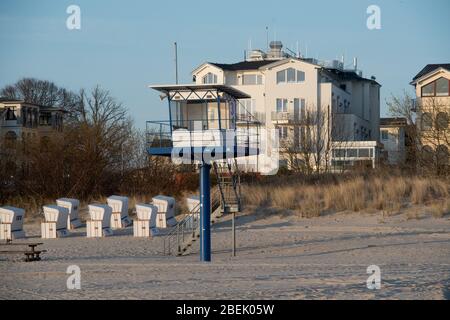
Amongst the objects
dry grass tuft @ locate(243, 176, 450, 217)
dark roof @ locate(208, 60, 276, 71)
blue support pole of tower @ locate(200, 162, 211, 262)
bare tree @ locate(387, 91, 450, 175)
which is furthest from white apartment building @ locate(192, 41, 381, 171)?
blue support pole of tower @ locate(200, 162, 211, 262)

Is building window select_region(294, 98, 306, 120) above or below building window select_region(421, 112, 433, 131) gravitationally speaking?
above

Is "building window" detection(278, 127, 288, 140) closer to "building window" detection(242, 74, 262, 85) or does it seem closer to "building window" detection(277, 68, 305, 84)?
"building window" detection(277, 68, 305, 84)

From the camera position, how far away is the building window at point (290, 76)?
7006 cm

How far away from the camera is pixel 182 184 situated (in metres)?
48.3

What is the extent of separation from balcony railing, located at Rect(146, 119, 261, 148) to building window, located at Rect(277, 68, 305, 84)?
141 feet

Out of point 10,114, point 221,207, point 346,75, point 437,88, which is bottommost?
point 221,207

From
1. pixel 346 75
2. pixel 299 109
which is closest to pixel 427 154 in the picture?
pixel 299 109

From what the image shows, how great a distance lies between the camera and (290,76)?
70.3 meters

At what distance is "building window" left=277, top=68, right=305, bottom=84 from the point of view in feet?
230

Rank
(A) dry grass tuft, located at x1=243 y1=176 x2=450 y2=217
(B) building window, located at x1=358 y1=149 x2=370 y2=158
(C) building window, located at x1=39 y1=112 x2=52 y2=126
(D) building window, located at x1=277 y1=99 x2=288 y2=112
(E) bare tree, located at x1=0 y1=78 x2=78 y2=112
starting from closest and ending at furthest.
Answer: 1. (A) dry grass tuft, located at x1=243 y1=176 x2=450 y2=217
2. (B) building window, located at x1=358 y1=149 x2=370 y2=158
3. (D) building window, located at x1=277 y1=99 x2=288 y2=112
4. (C) building window, located at x1=39 y1=112 x2=52 y2=126
5. (E) bare tree, located at x1=0 y1=78 x2=78 y2=112

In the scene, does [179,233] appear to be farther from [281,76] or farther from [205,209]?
[281,76]

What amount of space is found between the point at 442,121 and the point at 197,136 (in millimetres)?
33891

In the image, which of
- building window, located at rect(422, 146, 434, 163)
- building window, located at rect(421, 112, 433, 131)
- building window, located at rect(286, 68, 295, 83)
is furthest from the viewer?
building window, located at rect(286, 68, 295, 83)

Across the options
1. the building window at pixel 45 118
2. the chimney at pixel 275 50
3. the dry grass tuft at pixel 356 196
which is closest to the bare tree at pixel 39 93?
the building window at pixel 45 118
